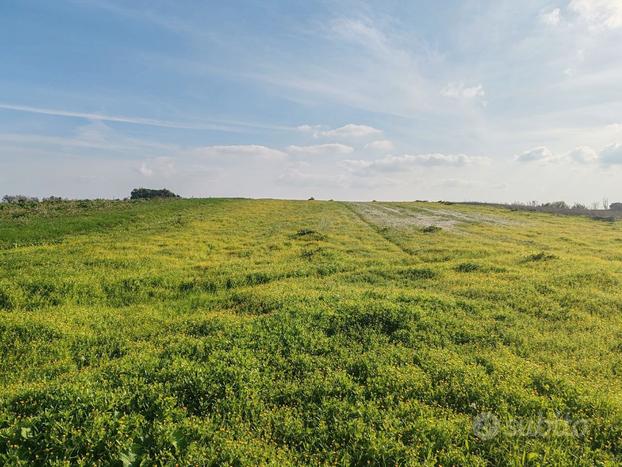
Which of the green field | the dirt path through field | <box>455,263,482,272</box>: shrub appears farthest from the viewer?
the dirt path through field

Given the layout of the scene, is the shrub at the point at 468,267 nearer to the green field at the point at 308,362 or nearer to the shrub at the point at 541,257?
the green field at the point at 308,362

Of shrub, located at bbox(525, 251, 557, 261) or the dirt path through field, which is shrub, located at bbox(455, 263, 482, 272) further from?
the dirt path through field

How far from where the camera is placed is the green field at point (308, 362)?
20.8ft

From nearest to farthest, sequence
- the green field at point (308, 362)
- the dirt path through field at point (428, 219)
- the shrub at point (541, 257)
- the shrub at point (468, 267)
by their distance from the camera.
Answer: the green field at point (308, 362), the shrub at point (468, 267), the shrub at point (541, 257), the dirt path through field at point (428, 219)

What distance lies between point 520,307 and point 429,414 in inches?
341

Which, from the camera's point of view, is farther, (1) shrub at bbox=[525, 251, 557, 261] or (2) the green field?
(1) shrub at bbox=[525, 251, 557, 261]

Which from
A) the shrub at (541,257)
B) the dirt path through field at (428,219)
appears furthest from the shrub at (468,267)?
the dirt path through field at (428,219)

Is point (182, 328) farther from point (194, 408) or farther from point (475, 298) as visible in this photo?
point (475, 298)

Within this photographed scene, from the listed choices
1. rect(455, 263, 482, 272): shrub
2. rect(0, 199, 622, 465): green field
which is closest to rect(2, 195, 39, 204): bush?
rect(0, 199, 622, 465): green field

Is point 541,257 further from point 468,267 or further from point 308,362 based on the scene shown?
point 308,362

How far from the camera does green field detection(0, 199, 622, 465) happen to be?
6328mm

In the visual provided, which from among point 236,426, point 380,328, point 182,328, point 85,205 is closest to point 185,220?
point 85,205

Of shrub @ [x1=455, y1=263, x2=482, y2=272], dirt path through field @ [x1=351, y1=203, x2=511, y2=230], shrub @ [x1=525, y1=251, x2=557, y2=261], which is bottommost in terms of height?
shrub @ [x1=455, y1=263, x2=482, y2=272]

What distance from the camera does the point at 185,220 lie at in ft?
150
